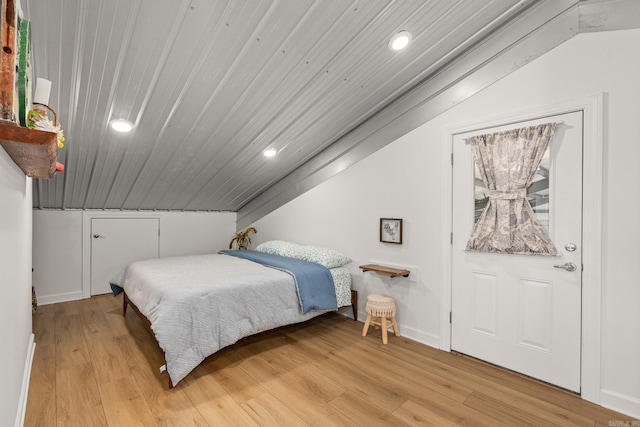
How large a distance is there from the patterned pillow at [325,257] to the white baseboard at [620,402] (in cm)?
227

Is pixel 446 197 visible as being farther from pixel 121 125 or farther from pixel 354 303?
pixel 121 125

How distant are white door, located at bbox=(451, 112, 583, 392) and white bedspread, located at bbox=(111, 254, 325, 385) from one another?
57.7 inches

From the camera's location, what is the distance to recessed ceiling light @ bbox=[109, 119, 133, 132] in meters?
2.63

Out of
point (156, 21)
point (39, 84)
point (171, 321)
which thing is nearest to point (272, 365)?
point (171, 321)

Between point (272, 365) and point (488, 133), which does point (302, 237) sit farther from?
point (488, 133)

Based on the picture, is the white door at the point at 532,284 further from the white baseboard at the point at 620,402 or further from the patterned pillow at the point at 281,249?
the patterned pillow at the point at 281,249

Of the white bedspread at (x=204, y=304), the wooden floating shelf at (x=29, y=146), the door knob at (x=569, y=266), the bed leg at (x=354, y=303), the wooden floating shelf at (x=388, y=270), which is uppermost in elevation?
the wooden floating shelf at (x=29, y=146)

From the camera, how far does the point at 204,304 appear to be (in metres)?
2.28

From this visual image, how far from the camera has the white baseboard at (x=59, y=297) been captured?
3.79 meters

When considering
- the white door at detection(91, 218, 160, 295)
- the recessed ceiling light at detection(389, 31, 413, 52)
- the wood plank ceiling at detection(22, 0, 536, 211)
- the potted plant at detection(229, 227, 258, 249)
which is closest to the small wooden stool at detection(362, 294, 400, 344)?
the wood plank ceiling at detection(22, 0, 536, 211)

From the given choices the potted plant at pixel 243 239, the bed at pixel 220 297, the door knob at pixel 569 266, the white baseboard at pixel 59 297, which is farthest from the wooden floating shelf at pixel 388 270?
the white baseboard at pixel 59 297

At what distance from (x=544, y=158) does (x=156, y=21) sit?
2.79 meters

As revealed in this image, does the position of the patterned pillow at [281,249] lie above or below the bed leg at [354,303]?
above

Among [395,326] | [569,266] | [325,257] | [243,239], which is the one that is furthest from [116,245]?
[569,266]
